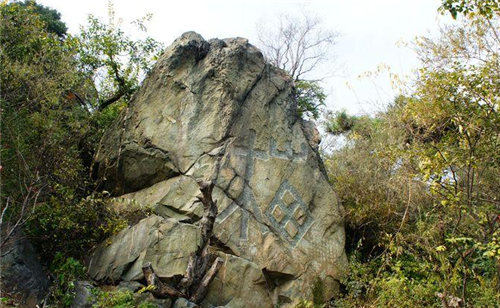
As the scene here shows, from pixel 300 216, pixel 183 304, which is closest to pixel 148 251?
pixel 183 304

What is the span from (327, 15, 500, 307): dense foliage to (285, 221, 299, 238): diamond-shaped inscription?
3.91 ft

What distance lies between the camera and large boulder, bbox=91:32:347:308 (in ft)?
29.0

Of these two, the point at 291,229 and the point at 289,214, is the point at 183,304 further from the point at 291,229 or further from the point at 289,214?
the point at 289,214

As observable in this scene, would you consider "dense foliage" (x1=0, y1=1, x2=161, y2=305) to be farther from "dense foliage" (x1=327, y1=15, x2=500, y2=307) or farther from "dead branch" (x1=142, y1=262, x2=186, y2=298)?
"dense foliage" (x1=327, y1=15, x2=500, y2=307)

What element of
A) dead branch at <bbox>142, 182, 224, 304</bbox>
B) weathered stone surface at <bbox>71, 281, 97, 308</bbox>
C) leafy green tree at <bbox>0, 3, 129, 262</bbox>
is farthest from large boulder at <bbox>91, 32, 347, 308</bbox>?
leafy green tree at <bbox>0, 3, 129, 262</bbox>

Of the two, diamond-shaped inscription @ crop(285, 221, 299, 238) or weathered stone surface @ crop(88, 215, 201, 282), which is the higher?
diamond-shaped inscription @ crop(285, 221, 299, 238)

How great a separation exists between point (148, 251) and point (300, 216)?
2.71 metres

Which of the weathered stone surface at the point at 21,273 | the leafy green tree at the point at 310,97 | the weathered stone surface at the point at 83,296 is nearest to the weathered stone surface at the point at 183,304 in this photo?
the weathered stone surface at the point at 83,296

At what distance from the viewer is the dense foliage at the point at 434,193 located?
8133mm

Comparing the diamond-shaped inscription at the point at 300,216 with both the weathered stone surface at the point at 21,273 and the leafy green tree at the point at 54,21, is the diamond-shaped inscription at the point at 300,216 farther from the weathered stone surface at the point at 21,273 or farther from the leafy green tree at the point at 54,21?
the leafy green tree at the point at 54,21

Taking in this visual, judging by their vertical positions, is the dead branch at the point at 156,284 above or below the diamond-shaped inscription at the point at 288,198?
below

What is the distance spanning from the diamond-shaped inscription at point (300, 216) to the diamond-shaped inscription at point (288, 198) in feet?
0.64

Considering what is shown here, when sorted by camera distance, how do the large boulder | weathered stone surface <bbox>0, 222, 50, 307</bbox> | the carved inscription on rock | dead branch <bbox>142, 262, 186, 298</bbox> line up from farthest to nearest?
the carved inscription on rock, the large boulder, dead branch <bbox>142, 262, 186, 298</bbox>, weathered stone surface <bbox>0, 222, 50, 307</bbox>

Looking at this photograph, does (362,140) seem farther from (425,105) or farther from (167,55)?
(167,55)
